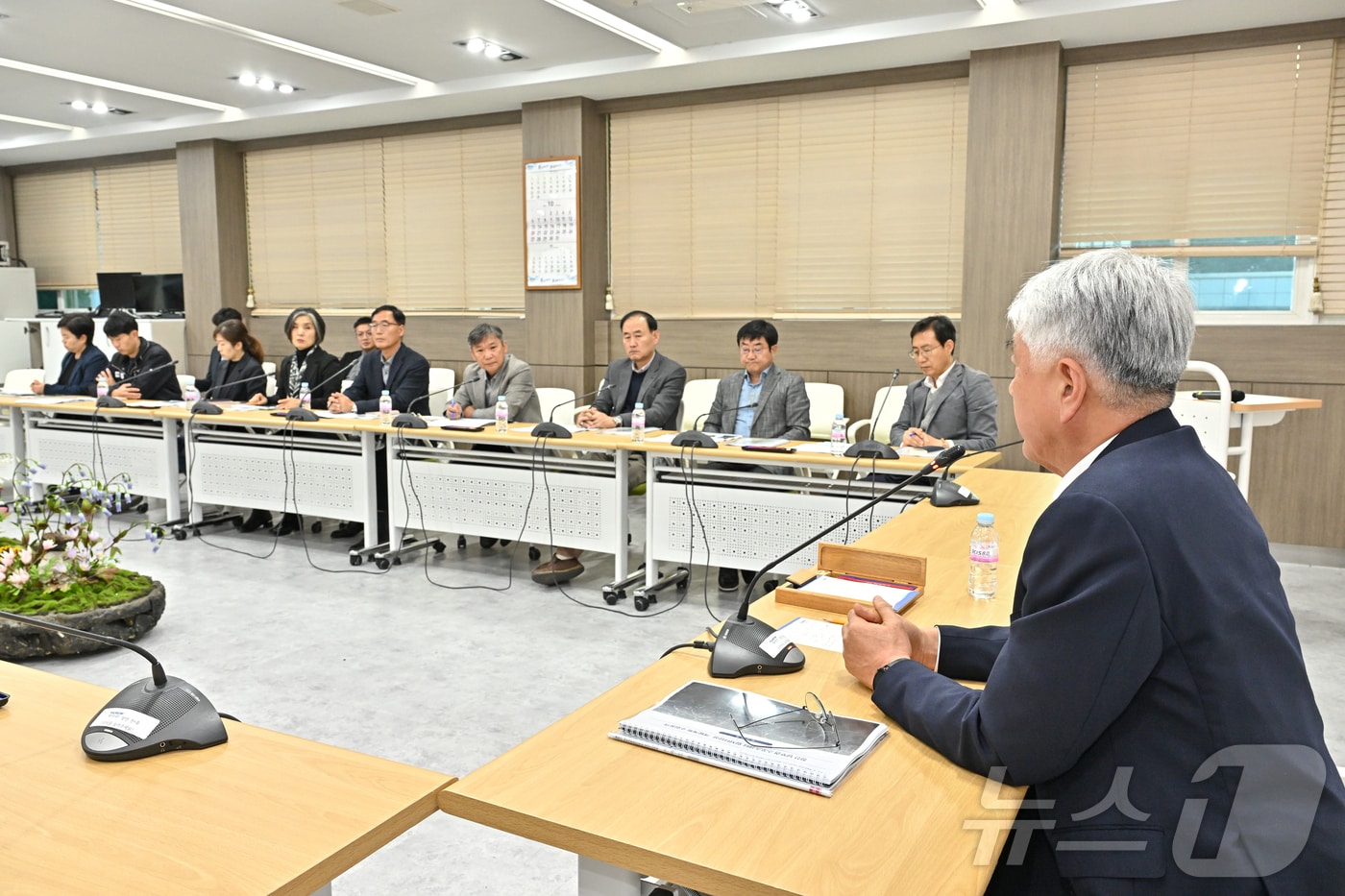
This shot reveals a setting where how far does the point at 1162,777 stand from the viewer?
39.9 inches

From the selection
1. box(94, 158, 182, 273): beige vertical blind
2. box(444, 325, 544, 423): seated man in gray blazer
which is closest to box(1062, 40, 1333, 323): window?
box(444, 325, 544, 423): seated man in gray blazer

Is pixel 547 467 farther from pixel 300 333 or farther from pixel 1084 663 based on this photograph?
pixel 1084 663

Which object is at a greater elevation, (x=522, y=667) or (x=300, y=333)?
(x=300, y=333)

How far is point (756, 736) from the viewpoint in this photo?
4.06 feet

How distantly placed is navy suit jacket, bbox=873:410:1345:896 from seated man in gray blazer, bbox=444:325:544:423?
4640 millimetres

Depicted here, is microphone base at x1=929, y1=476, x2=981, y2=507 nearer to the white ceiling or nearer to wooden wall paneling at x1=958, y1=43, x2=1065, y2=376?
wooden wall paneling at x1=958, y1=43, x2=1065, y2=376

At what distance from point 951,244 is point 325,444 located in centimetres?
382

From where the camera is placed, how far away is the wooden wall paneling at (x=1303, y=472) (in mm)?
4938

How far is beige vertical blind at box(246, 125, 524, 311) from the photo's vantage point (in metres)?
7.21

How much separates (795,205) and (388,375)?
2801mm

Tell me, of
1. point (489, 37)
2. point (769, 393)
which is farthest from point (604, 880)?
point (489, 37)

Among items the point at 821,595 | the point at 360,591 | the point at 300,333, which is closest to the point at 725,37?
the point at 300,333

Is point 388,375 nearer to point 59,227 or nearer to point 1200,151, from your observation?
point 1200,151

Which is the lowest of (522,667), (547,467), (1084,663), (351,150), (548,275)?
(522,667)
